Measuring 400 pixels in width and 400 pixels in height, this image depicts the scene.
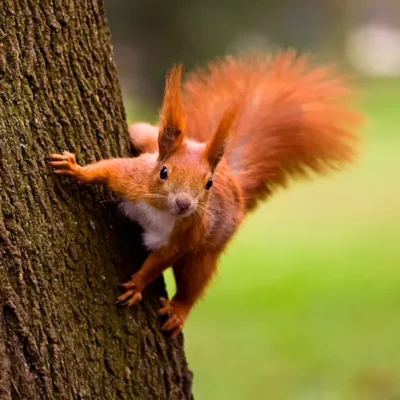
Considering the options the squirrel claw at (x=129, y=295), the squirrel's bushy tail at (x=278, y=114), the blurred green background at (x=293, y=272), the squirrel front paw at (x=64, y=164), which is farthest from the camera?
the blurred green background at (x=293, y=272)

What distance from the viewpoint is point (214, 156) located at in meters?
2.44

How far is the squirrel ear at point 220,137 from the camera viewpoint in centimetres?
236

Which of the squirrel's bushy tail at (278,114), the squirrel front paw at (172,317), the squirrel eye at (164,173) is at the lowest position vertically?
the squirrel front paw at (172,317)

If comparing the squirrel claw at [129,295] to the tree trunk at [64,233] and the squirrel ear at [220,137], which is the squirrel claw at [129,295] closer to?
the tree trunk at [64,233]

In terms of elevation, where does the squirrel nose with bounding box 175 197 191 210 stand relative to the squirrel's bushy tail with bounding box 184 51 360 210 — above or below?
below

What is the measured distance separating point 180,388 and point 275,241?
5413mm

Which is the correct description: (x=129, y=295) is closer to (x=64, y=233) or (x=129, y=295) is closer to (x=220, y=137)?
(x=64, y=233)

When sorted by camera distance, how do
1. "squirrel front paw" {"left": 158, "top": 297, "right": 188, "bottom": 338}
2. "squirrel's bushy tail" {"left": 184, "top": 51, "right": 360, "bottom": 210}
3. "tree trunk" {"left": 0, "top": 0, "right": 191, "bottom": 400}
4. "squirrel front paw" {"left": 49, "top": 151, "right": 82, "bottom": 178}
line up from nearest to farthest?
"tree trunk" {"left": 0, "top": 0, "right": 191, "bottom": 400}, "squirrel front paw" {"left": 49, "top": 151, "right": 82, "bottom": 178}, "squirrel front paw" {"left": 158, "top": 297, "right": 188, "bottom": 338}, "squirrel's bushy tail" {"left": 184, "top": 51, "right": 360, "bottom": 210}

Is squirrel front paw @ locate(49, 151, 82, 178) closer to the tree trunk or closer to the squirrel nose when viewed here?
the tree trunk

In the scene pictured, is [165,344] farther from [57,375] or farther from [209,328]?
[209,328]

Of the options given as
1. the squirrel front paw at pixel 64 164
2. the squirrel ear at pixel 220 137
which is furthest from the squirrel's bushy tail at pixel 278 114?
the squirrel front paw at pixel 64 164

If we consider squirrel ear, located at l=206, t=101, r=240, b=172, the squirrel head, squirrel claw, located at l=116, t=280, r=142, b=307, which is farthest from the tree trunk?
squirrel ear, located at l=206, t=101, r=240, b=172

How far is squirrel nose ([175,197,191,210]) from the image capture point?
7.67 ft

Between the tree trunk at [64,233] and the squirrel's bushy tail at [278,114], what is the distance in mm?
507
